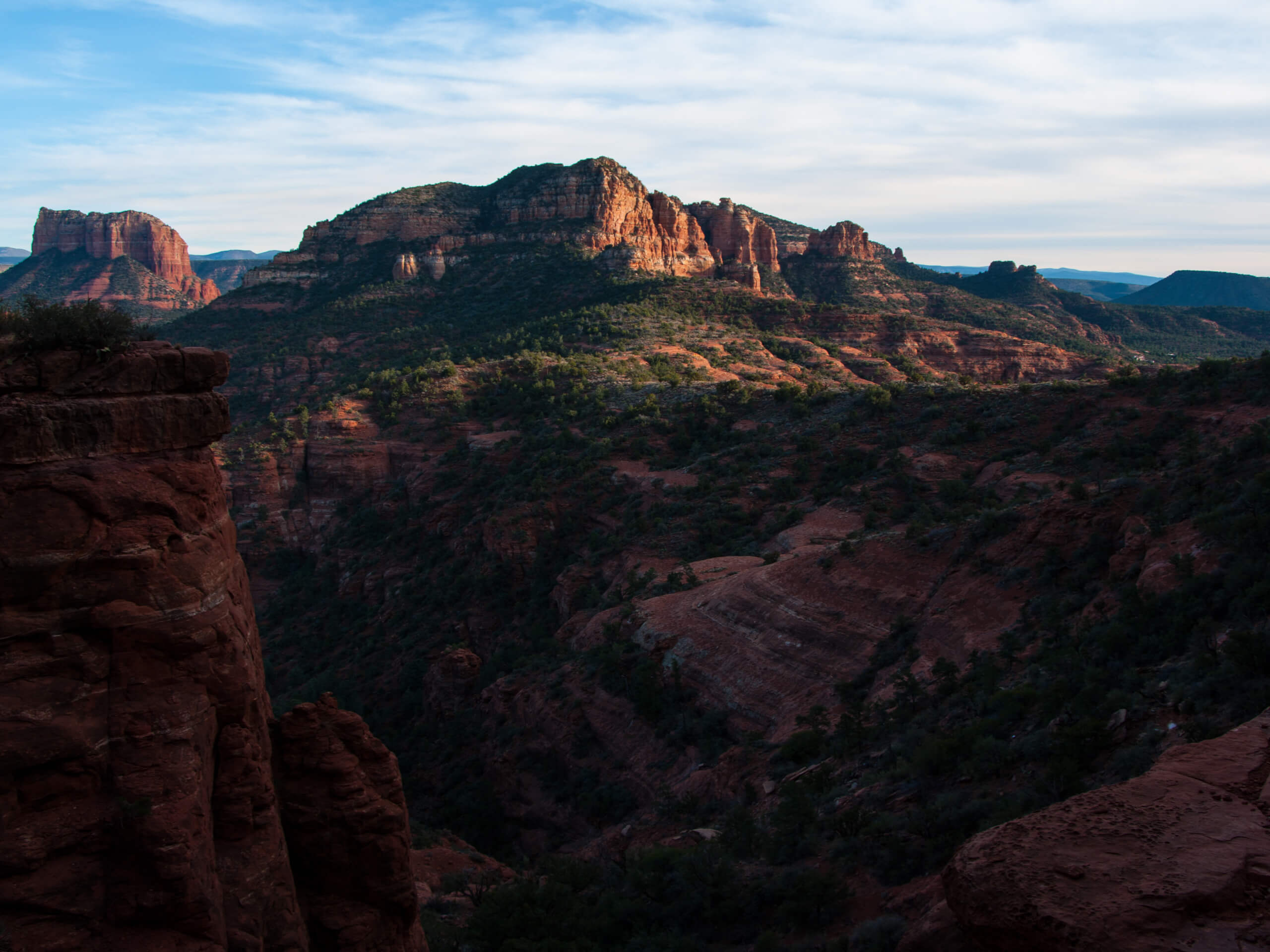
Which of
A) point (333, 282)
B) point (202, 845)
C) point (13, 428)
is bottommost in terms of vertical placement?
point (202, 845)

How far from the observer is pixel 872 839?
12.8 meters

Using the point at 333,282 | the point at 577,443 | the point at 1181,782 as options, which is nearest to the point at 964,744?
the point at 1181,782

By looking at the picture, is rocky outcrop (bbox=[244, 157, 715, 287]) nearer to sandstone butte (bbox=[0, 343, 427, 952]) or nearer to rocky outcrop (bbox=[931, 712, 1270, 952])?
sandstone butte (bbox=[0, 343, 427, 952])

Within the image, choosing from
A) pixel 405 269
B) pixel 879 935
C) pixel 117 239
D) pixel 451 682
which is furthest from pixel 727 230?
pixel 117 239

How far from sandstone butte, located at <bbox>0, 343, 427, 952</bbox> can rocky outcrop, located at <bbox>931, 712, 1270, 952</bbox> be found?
23.5 feet

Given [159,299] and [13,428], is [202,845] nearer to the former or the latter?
[13,428]

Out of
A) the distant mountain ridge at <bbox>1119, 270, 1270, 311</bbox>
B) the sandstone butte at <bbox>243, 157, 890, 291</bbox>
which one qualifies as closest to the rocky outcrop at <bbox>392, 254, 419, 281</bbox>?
the sandstone butte at <bbox>243, 157, 890, 291</bbox>

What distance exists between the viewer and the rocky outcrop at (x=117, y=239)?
478 ft

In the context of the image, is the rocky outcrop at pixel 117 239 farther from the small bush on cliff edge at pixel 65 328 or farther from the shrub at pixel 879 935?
the shrub at pixel 879 935

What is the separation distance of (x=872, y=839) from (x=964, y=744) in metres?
2.53

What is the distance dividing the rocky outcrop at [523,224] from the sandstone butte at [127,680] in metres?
76.3

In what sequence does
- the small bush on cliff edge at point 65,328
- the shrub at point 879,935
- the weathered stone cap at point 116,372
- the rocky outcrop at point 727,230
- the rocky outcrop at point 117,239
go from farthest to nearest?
the rocky outcrop at point 117,239 → the rocky outcrop at point 727,230 → the shrub at point 879,935 → the small bush on cliff edge at point 65,328 → the weathered stone cap at point 116,372

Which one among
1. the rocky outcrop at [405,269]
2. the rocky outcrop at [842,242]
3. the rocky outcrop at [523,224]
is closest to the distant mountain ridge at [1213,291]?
the rocky outcrop at [842,242]

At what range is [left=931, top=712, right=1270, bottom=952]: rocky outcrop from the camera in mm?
6211
